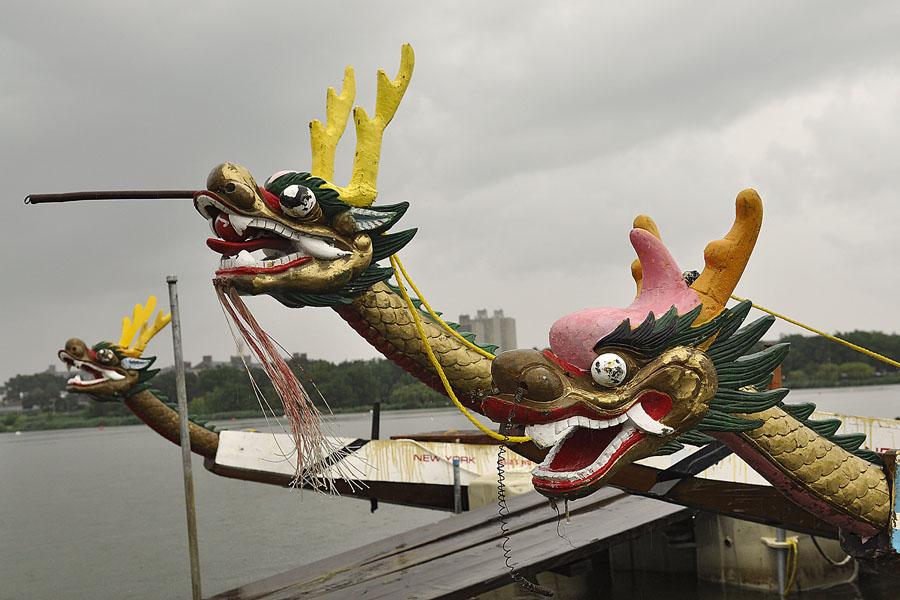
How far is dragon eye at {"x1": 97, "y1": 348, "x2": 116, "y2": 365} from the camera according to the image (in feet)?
36.5

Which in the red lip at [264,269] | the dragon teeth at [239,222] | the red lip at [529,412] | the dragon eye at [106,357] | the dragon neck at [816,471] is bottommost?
the dragon neck at [816,471]

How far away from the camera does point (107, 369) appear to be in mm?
11164

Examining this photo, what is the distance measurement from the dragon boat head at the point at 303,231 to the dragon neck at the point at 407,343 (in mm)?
145

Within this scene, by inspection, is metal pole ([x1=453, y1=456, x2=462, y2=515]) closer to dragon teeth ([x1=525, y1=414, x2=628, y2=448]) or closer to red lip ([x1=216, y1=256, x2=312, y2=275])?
red lip ([x1=216, y1=256, x2=312, y2=275])

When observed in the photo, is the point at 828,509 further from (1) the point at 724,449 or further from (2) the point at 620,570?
(2) the point at 620,570

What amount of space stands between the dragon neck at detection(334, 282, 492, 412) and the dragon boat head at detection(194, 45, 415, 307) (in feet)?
0.48

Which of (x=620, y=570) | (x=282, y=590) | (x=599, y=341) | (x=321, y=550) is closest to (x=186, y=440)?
(x=282, y=590)

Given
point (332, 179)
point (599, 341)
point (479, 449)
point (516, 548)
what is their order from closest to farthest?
point (599, 341) → point (332, 179) → point (516, 548) → point (479, 449)

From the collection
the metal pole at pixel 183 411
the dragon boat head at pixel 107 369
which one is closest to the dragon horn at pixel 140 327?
the dragon boat head at pixel 107 369

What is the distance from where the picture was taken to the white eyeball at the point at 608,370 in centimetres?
366

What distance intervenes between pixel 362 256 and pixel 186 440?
332cm

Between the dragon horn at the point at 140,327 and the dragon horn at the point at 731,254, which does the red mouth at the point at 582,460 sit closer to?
the dragon horn at the point at 731,254

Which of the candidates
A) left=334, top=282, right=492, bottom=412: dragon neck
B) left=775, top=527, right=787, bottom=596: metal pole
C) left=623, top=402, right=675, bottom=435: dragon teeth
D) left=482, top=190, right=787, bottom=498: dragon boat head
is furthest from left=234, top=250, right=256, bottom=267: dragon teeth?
left=775, top=527, right=787, bottom=596: metal pole

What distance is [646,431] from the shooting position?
12.2 feet
